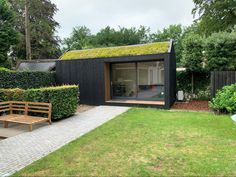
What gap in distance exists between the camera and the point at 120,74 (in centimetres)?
1220

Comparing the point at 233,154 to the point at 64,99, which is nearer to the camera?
the point at 233,154

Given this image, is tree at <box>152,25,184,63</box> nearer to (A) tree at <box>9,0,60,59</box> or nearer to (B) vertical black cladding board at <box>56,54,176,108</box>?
(A) tree at <box>9,0,60,59</box>

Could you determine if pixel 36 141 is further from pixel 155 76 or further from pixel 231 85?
pixel 231 85

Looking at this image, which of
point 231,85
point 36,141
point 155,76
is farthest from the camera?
point 155,76

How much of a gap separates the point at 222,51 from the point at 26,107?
32.6 ft

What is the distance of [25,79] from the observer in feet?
36.9

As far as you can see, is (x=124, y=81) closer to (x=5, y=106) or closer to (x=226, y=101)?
(x=226, y=101)

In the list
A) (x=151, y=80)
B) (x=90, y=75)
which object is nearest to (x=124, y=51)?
(x=151, y=80)

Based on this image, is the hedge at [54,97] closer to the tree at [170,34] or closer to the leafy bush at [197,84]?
the leafy bush at [197,84]

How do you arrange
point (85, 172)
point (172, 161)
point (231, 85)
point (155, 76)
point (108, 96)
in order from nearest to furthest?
point (85, 172)
point (172, 161)
point (231, 85)
point (155, 76)
point (108, 96)

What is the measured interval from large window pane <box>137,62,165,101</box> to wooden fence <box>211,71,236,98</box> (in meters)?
2.43

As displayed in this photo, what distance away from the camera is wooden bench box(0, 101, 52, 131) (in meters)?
7.24

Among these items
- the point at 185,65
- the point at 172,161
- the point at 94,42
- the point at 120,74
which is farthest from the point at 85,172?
the point at 94,42

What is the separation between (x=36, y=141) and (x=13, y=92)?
351 centimetres
